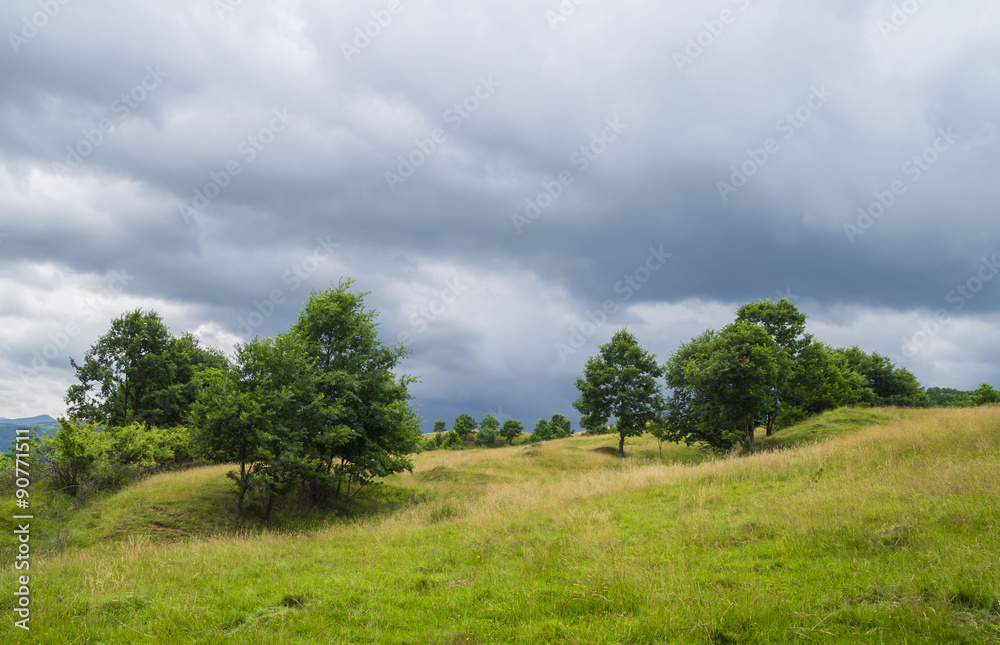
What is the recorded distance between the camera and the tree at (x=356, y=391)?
21516 mm

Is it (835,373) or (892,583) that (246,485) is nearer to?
(892,583)

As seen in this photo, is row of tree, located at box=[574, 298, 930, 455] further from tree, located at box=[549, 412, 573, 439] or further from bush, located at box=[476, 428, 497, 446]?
tree, located at box=[549, 412, 573, 439]

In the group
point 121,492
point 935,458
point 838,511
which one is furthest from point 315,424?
point 935,458

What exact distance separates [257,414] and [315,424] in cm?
284

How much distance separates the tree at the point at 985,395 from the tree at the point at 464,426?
8338 cm

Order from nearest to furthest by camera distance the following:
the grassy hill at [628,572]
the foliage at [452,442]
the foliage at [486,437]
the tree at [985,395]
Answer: the grassy hill at [628,572]
the tree at [985,395]
the foliage at [452,442]
the foliage at [486,437]

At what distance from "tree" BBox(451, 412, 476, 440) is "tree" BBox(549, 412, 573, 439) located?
712 inches

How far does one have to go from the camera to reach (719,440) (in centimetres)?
3688

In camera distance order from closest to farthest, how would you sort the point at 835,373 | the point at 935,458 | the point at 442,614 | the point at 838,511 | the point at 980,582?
1. the point at 980,582
2. the point at 442,614
3. the point at 838,511
4. the point at 935,458
5. the point at 835,373

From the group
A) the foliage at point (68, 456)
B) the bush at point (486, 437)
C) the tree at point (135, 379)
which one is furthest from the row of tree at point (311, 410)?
the bush at point (486, 437)

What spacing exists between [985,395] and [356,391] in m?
88.0

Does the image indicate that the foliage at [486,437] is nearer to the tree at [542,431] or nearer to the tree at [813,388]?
the tree at [542,431]

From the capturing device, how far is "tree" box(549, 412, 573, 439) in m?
101

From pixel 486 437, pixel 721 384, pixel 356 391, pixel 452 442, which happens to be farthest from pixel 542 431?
pixel 356 391
